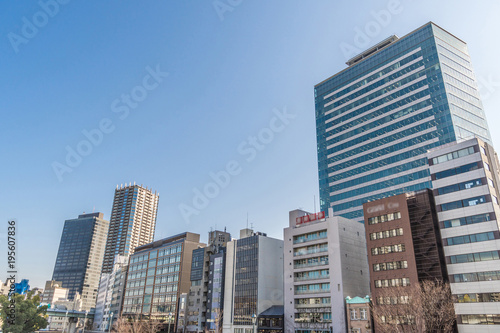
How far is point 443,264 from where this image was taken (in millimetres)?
81562

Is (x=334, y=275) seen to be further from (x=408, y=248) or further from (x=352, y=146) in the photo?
(x=352, y=146)

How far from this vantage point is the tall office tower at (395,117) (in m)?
137

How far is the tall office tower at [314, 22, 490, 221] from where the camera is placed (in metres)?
137

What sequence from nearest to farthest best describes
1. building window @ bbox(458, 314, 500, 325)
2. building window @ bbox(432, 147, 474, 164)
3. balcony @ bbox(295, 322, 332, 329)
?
1. building window @ bbox(458, 314, 500, 325)
2. building window @ bbox(432, 147, 474, 164)
3. balcony @ bbox(295, 322, 332, 329)

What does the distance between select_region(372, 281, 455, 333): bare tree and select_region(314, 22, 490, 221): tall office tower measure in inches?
2441

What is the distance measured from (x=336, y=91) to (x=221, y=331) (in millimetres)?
118624

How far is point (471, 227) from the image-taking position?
7706cm

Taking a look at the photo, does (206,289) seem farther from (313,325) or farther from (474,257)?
(474,257)

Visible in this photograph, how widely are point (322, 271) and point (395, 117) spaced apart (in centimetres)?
7771

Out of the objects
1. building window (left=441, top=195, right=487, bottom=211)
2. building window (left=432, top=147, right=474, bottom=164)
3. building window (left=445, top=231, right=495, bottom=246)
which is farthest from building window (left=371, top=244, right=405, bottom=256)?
building window (left=432, top=147, right=474, bottom=164)

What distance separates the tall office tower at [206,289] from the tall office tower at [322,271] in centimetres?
3340

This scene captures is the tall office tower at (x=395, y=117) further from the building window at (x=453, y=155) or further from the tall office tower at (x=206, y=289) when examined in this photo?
the tall office tower at (x=206, y=289)

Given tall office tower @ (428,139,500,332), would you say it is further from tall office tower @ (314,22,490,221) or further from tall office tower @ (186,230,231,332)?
tall office tower @ (186,230,231,332)

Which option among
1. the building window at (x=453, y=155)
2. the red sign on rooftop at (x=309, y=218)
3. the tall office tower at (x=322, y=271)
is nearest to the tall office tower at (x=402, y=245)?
the building window at (x=453, y=155)
